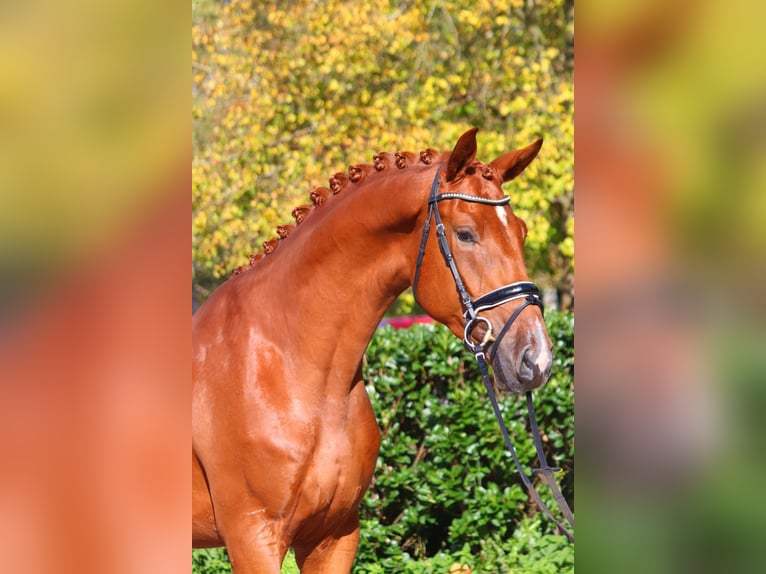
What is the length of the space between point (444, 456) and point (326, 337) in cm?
307

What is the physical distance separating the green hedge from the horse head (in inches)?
115

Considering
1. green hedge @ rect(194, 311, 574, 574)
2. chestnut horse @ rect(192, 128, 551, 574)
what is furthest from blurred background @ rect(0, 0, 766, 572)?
green hedge @ rect(194, 311, 574, 574)

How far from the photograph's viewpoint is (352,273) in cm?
290

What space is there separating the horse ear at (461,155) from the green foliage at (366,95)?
20.6ft

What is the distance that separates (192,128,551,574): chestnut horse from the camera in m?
2.73
